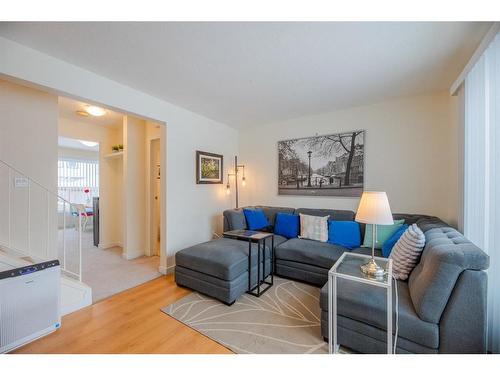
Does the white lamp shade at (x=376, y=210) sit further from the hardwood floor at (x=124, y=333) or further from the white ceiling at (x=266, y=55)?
the hardwood floor at (x=124, y=333)

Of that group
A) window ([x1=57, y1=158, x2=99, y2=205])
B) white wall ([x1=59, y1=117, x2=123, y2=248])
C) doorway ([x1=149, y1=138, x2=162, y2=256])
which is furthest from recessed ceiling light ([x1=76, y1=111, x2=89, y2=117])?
window ([x1=57, y1=158, x2=99, y2=205])

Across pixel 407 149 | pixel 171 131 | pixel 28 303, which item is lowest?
pixel 28 303

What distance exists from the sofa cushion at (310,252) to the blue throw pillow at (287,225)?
26 centimetres

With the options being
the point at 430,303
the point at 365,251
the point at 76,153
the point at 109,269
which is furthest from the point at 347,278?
the point at 76,153

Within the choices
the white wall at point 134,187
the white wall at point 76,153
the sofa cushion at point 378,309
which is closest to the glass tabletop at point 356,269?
the sofa cushion at point 378,309

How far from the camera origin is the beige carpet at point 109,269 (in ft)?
8.55

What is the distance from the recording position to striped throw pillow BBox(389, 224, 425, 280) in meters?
1.74

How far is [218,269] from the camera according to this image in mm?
2236

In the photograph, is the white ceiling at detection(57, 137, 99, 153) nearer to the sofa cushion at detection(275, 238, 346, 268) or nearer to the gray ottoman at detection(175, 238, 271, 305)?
the gray ottoman at detection(175, 238, 271, 305)

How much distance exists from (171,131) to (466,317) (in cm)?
337

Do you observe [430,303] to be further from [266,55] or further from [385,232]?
[266,55]

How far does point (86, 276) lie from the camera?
287 cm
